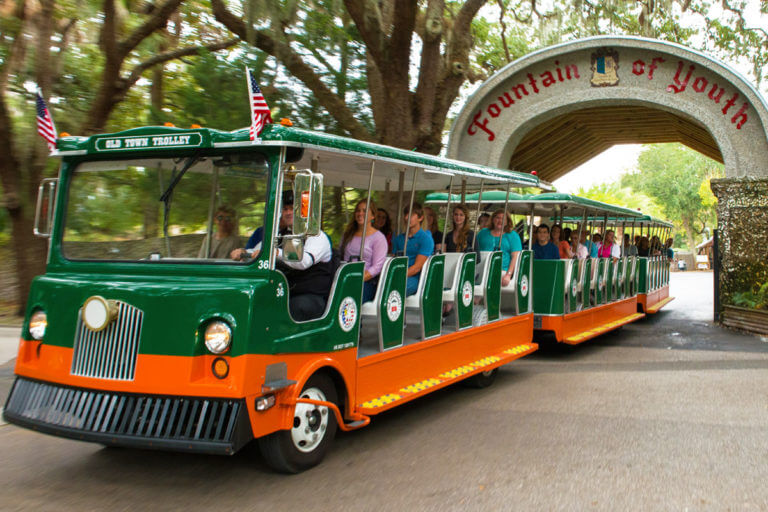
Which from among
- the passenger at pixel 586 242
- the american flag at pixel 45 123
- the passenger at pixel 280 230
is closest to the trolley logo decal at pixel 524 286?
the passenger at pixel 586 242

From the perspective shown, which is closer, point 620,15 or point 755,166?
point 755,166

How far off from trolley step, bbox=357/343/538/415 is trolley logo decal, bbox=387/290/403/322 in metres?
0.63

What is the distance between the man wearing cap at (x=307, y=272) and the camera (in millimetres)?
4934

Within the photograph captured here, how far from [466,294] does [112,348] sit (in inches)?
155

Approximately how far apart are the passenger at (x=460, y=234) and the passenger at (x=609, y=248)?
657 centimetres

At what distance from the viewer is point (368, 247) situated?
6.21m

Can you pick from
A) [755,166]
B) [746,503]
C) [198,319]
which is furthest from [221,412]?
[755,166]

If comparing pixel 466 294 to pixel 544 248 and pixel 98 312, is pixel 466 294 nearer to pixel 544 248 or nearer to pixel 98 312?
pixel 544 248

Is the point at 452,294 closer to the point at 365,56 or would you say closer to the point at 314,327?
the point at 314,327

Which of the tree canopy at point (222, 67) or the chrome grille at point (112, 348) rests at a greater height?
the tree canopy at point (222, 67)

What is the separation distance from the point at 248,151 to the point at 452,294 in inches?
123

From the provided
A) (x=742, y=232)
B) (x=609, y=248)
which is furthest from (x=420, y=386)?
(x=742, y=232)

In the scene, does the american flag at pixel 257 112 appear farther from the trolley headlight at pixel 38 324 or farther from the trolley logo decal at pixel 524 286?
the trolley logo decal at pixel 524 286

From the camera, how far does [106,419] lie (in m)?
4.32
